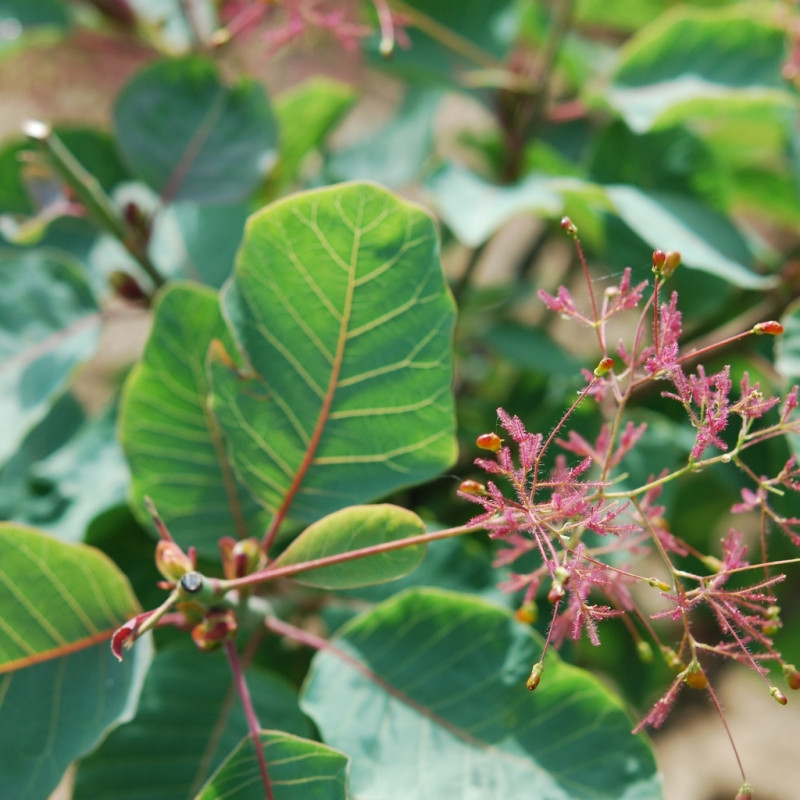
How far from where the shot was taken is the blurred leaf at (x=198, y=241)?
28.8 inches

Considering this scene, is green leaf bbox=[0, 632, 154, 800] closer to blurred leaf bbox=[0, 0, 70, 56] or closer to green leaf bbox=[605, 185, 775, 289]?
green leaf bbox=[605, 185, 775, 289]

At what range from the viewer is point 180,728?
558 millimetres

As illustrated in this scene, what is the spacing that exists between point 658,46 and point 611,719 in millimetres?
554

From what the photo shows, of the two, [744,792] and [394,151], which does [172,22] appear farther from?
[744,792]

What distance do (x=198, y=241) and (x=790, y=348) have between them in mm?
506

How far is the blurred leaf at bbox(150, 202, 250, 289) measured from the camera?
731 millimetres

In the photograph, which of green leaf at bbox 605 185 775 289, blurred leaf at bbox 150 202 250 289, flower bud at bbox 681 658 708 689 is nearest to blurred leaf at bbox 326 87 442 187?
blurred leaf at bbox 150 202 250 289

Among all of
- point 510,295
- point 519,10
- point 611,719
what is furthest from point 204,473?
point 519,10

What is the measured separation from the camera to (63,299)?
0.67 m

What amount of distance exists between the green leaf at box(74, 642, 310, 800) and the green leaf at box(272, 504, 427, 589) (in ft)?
0.59

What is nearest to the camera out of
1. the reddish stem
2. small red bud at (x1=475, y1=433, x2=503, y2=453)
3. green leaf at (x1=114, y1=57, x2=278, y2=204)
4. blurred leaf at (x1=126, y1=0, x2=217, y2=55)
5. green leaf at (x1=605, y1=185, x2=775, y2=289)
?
small red bud at (x1=475, y1=433, x2=503, y2=453)

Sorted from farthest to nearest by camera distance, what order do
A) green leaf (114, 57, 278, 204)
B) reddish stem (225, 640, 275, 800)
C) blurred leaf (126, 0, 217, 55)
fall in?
blurred leaf (126, 0, 217, 55)
green leaf (114, 57, 278, 204)
reddish stem (225, 640, 275, 800)

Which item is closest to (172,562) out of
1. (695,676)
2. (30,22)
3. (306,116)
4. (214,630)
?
(214,630)

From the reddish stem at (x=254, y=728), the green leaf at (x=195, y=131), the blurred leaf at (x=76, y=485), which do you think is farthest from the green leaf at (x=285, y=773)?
the green leaf at (x=195, y=131)
